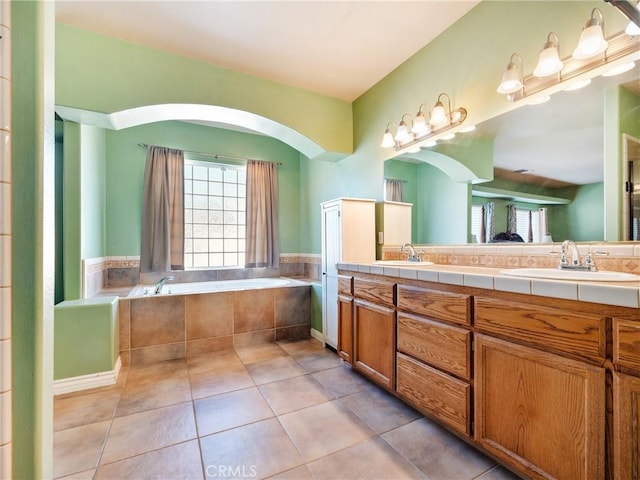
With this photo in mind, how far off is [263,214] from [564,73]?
3.34 metres

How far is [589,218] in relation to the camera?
147 centimetres

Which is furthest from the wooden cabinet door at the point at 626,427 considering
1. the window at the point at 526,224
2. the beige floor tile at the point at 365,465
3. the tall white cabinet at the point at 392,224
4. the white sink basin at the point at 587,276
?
the tall white cabinet at the point at 392,224

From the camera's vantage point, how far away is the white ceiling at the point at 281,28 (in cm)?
190

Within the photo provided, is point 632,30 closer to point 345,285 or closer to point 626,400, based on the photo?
point 626,400

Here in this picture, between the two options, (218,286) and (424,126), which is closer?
(424,126)

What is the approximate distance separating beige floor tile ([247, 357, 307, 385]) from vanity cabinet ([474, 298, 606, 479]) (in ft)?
4.65

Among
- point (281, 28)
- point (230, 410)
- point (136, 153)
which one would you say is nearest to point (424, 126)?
point (281, 28)

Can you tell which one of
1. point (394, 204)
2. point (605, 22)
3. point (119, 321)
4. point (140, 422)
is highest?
point (605, 22)

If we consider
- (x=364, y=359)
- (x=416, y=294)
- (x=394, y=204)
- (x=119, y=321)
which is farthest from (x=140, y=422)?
(x=394, y=204)

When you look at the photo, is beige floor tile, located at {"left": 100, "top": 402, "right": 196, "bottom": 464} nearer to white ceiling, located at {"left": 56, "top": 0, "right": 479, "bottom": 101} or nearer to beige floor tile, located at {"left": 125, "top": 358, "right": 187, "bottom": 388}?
beige floor tile, located at {"left": 125, "top": 358, "right": 187, "bottom": 388}

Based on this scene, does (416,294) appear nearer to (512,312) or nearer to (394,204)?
(512,312)

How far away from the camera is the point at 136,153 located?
139 inches

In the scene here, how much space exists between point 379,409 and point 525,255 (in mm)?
1299

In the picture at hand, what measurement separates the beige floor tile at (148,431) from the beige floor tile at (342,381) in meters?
0.93
